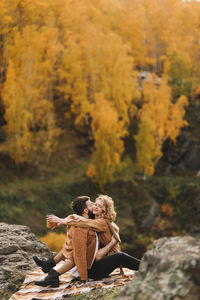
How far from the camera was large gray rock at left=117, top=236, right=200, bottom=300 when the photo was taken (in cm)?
217

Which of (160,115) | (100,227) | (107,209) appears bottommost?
(100,227)

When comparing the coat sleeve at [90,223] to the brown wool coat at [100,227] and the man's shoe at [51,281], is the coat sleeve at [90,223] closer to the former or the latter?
the brown wool coat at [100,227]

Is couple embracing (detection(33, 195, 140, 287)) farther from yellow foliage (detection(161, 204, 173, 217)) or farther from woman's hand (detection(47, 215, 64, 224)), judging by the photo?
yellow foliage (detection(161, 204, 173, 217))

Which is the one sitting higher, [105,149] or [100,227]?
[105,149]

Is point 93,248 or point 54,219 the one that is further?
point 54,219

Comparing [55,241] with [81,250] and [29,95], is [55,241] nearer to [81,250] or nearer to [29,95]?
[81,250]

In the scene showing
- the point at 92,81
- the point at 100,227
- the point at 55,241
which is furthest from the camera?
the point at 92,81

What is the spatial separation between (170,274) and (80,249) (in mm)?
1827

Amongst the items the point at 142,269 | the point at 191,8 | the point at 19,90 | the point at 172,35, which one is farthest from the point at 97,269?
the point at 191,8

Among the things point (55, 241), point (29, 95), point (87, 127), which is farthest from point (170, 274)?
point (87, 127)

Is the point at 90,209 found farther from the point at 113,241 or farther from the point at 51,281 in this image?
the point at 51,281

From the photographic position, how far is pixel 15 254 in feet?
17.5

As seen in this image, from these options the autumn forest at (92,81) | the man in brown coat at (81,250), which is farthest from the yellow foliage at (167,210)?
the man in brown coat at (81,250)

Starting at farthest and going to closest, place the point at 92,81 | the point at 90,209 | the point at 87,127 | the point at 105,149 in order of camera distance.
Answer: the point at 87,127 < the point at 92,81 < the point at 105,149 < the point at 90,209
